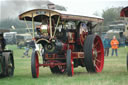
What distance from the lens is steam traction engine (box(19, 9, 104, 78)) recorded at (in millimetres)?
10523

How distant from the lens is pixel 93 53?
1173 centimetres

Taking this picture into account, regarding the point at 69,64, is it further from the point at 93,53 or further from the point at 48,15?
the point at 93,53

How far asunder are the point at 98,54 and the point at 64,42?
1695 millimetres

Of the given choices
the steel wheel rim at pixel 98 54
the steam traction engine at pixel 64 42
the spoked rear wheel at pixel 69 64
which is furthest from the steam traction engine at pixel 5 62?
the steel wheel rim at pixel 98 54

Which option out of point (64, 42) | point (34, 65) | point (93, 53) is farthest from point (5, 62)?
point (93, 53)

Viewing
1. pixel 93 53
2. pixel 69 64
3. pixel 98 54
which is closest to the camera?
pixel 69 64

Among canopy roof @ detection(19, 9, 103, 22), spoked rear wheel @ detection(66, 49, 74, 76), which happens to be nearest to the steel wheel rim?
canopy roof @ detection(19, 9, 103, 22)

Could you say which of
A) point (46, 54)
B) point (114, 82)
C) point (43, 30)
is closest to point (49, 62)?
point (46, 54)

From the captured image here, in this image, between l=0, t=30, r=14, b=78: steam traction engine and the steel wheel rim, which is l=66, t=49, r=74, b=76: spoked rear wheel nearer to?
the steel wheel rim

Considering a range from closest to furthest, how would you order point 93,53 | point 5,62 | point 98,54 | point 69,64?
point 69,64
point 5,62
point 93,53
point 98,54

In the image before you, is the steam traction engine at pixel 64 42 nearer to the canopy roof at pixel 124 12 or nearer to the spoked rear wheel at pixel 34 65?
the spoked rear wheel at pixel 34 65

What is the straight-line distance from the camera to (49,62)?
1125 cm

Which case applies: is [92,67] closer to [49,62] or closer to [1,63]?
[49,62]

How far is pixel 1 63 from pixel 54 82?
7.03ft
